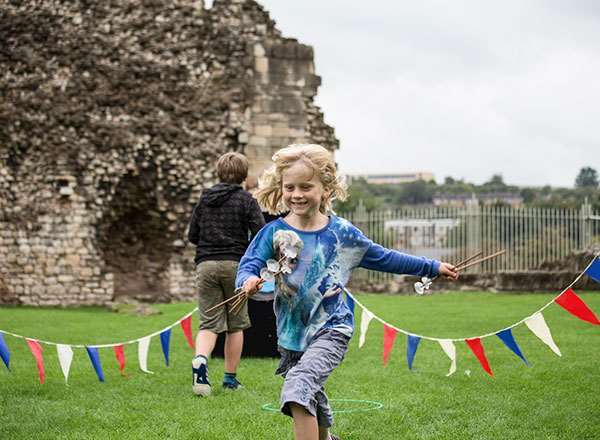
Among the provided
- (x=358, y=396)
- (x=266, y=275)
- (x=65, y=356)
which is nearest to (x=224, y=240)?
(x=65, y=356)

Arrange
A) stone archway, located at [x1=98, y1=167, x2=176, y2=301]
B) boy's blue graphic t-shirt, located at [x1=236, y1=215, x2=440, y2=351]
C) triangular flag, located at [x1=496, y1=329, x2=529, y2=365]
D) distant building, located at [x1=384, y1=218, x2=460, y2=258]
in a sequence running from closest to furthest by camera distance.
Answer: boy's blue graphic t-shirt, located at [x1=236, y1=215, x2=440, y2=351]
triangular flag, located at [x1=496, y1=329, x2=529, y2=365]
stone archway, located at [x1=98, y1=167, x2=176, y2=301]
distant building, located at [x1=384, y1=218, x2=460, y2=258]

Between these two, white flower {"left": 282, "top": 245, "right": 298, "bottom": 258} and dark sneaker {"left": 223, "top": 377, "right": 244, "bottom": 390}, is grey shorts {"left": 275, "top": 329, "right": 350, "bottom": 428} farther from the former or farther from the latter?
dark sneaker {"left": 223, "top": 377, "right": 244, "bottom": 390}

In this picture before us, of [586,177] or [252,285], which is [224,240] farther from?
[586,177]

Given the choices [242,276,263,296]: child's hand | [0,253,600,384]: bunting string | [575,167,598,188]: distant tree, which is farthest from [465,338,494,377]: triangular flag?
[575,167,598,188]: distant tree

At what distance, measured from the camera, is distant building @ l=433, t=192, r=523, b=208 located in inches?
994

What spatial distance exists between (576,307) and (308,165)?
274 cm

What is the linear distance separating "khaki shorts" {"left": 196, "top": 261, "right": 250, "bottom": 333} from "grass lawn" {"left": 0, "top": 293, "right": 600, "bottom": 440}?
1.73 ft

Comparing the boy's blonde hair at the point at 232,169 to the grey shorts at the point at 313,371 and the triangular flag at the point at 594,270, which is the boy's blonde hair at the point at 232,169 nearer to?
the triangular flag at the point at 594,270

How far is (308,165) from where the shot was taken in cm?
498

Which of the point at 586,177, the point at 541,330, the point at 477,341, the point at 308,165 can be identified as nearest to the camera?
the point at 308,165

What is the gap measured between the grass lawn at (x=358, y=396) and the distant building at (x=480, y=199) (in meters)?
13.7

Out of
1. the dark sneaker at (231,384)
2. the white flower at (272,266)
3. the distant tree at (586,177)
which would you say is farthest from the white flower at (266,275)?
the distant tree at (586,177)

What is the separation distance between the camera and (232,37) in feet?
66.5

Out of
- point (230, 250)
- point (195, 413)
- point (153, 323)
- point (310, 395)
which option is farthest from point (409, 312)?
point (310, 395)
